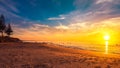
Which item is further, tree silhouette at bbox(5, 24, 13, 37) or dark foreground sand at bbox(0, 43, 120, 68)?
tree silhouette at bbox(5, 24, 13, 37)

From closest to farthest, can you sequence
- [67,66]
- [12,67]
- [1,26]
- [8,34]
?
[12,67] → [67,66] → [1,26] → [8,34]

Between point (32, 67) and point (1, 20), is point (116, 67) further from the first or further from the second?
point (1, 20)

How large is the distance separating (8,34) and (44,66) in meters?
69.8

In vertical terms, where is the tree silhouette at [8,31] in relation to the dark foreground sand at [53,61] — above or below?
above

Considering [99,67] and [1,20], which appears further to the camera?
[1,20]

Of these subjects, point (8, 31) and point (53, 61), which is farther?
point (8, 31)

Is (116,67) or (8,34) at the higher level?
(8,34)

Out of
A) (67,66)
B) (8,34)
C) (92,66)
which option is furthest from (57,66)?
(8,34)

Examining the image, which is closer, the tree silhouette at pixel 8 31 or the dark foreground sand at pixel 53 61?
the dark foreground sand at pixel 53 61

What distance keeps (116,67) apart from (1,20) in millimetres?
60373

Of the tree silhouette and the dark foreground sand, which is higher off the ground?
the tree silhouette

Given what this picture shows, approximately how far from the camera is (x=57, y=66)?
13.5 metres

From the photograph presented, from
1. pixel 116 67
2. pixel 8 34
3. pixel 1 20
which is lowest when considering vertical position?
pixel 116 67

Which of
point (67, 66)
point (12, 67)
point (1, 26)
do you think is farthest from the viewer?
point (1, 26)
